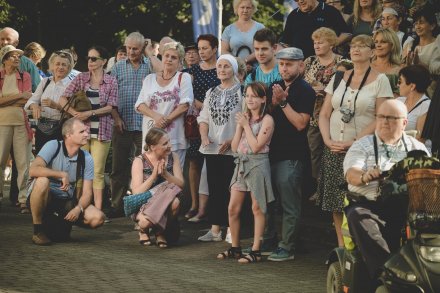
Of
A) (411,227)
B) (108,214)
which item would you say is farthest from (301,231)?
(411,227)

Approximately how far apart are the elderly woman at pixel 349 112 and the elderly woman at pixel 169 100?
287cm

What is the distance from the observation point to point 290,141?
12.4 m

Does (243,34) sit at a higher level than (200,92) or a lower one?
higher

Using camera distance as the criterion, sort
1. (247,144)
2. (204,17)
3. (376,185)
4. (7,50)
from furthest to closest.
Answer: (204,17) → (7,50) → (247,144) → (376,185)

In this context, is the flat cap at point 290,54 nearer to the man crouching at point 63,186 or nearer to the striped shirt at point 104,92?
the man crouching at point 63,186

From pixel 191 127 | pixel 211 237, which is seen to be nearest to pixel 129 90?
pixel 191 127

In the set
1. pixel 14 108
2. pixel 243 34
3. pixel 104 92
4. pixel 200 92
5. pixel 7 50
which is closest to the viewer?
pixel 200 92

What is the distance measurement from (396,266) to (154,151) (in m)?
5.54

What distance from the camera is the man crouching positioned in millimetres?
13086

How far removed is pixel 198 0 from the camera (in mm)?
17000

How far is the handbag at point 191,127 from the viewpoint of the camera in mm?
14523

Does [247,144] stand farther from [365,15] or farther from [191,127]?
[365,15]

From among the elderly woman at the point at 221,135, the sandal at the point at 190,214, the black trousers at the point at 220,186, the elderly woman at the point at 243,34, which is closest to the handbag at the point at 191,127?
the elderly woman at the point at 221,135

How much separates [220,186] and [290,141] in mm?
1374
